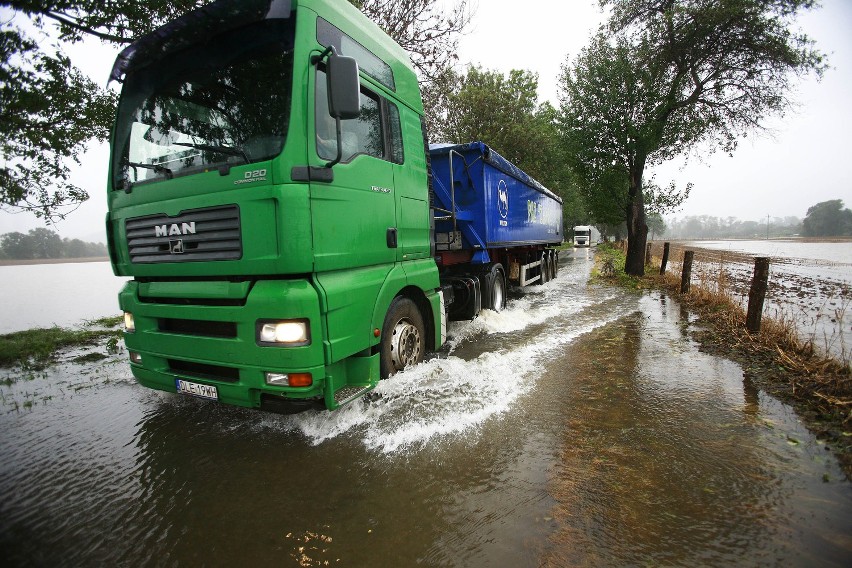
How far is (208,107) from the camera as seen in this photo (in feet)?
10.1

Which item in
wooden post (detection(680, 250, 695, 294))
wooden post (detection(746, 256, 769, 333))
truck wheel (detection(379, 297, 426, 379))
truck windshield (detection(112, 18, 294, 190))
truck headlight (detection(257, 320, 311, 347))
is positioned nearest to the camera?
truck headlight (detection(257, 320, 311, 347))

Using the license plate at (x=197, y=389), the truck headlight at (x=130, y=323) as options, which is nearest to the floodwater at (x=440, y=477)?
the license plate at (x=197, y=389)

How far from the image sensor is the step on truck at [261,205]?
276 centimetres

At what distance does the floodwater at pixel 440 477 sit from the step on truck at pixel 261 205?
50 centimetres

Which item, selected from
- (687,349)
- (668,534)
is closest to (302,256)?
(668,534)

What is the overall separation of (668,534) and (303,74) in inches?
142

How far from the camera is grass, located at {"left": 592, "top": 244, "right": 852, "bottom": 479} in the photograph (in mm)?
3184

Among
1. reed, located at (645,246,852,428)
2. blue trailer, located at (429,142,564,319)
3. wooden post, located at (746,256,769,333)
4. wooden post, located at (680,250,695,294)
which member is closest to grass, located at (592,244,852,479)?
reed, located at (645,246,852,428)

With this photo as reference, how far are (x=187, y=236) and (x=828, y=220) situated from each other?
12036 cm

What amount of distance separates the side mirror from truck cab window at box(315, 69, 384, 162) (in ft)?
0.59

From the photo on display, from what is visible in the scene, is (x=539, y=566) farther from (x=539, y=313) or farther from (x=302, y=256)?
(x=539, y=313)

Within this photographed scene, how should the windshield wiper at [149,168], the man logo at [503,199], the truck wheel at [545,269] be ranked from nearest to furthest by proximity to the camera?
the windshield wiper at [149,168] < the man logo at [503,199] < the truck wheel at [545,269]

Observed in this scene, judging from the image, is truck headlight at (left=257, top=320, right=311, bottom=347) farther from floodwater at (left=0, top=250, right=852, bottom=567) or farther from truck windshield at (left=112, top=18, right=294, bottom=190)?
truck windshield at (left=112, top=18, right=294, bottom=190)

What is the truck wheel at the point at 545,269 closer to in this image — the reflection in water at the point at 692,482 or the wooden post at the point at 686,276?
the wooden post at the point at 686,276
